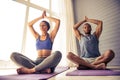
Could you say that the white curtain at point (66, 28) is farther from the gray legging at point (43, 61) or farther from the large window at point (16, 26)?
the gray legging at point (43, 61)

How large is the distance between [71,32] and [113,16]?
1.22 meters

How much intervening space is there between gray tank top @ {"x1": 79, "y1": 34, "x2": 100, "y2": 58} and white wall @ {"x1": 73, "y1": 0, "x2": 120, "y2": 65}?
1.41 meters

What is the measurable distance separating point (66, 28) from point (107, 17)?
1132 mm

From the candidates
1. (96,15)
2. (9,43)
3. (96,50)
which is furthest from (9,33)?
(96,15)

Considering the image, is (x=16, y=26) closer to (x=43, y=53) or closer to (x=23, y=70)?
(x=43, y=53)

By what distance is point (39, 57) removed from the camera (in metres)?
2.33

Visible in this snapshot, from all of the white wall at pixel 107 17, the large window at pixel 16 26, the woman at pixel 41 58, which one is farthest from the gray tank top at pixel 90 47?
the large window at pixel 16 26

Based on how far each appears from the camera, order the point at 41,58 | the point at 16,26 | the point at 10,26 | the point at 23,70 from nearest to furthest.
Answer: the point at 23,70 → the point at 41,58 → the point at 10,26 → the point at 16,26

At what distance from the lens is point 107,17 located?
4.35 m

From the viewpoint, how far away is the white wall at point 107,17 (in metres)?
4.02

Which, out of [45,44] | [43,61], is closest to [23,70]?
[43,61]

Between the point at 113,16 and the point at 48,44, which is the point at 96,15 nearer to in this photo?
the point at 113,16

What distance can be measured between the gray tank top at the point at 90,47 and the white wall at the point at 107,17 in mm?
1407

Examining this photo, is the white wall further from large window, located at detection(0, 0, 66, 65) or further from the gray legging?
the gray legging
